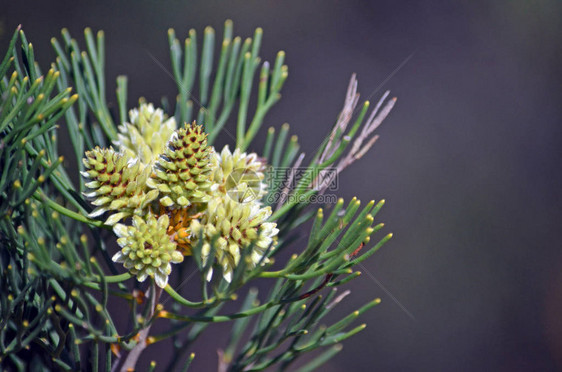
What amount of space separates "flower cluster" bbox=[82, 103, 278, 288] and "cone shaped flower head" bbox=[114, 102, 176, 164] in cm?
2

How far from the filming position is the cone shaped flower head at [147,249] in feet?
1.02

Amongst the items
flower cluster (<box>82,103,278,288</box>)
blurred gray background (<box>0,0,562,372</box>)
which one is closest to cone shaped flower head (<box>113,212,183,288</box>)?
flower cluster (<box>82,103,278,288</box>)

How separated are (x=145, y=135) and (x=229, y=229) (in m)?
0.12

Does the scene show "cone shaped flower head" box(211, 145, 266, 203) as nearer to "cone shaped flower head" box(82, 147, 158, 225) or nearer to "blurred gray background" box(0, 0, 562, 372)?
"cone shaped flower head" box(82, 147, 158, 225)

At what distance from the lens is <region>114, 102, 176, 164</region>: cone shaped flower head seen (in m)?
0.37

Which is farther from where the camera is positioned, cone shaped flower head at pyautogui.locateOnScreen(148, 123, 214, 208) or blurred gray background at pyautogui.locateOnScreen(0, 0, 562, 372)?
blurred gray background at pyautogui.locateOnScreen(0, 0, 562, 372)

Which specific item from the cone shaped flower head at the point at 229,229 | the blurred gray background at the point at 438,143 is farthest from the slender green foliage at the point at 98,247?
the blurred gray background at the point at 438,143

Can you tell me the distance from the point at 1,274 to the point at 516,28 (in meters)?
1.29

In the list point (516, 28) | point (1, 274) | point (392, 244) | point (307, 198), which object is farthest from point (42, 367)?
point (516, 28)

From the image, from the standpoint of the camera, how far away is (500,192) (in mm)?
1229

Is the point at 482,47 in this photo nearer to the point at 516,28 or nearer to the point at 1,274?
the point at 516,28

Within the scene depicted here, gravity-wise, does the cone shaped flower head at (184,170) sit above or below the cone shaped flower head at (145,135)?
below

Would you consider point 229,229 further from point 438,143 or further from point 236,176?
point 438,143

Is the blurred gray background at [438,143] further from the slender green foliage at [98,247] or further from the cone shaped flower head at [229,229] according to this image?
the cone shaped flower head at [229,229]
